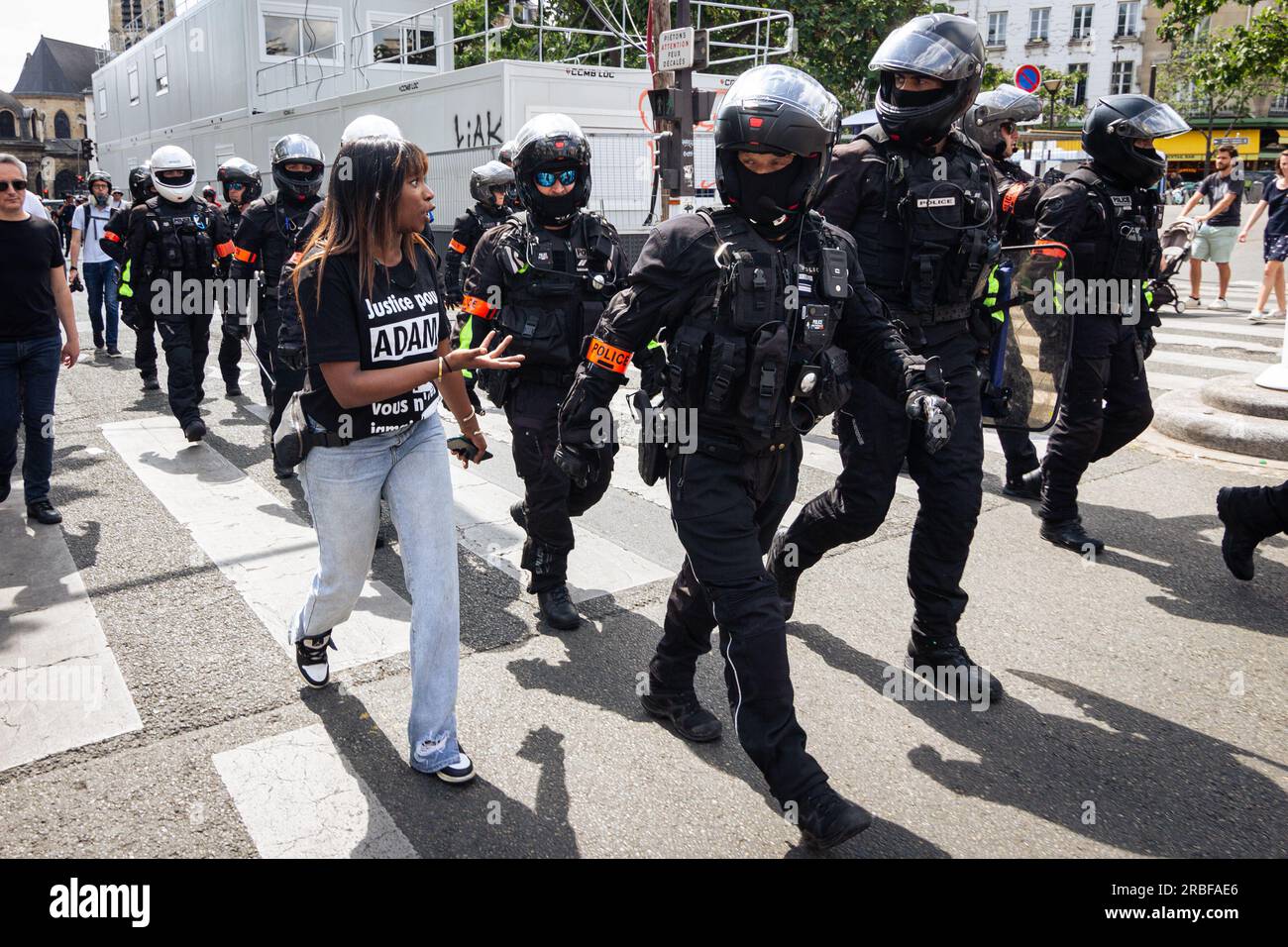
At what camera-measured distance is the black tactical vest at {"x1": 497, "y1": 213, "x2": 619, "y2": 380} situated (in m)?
4.37

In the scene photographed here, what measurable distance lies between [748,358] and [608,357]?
0.45m

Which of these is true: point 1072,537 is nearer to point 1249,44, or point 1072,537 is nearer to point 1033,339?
point 1033,339

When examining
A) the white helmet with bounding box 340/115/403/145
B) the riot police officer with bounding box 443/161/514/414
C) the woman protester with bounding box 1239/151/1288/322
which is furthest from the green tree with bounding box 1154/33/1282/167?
the white helmet with bounding box 340/115/403/145

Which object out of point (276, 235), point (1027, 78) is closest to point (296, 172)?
point (276, 235)

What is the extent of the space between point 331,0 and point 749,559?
24.6 meters

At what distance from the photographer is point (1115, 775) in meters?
3.29

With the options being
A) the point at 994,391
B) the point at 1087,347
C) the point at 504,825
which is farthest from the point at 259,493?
the point at 1087,347

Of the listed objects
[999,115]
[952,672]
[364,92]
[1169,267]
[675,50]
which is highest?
[364,92]

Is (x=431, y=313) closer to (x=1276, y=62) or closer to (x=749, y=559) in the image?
(x=749, y=559)

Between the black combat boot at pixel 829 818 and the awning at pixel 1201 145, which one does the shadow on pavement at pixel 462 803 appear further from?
the awning at pixel 1201 145

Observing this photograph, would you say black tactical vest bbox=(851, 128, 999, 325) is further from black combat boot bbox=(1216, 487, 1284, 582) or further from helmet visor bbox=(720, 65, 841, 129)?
black combat boot bbox=(1216, 487, 1284, 582)

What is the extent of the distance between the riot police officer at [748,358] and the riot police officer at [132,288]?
22.4ft

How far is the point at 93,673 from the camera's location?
398 cm
